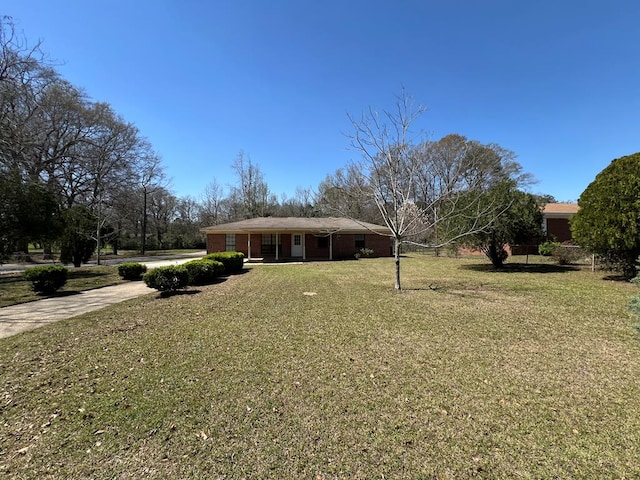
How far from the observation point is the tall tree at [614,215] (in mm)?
10141

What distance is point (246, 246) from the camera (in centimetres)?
2286

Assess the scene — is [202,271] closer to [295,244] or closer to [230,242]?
[230,242]

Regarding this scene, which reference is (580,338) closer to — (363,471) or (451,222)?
(363,471)

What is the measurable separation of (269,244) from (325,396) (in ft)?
65.9

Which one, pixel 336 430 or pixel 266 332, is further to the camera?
pixel 266 332

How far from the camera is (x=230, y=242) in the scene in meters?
22.8

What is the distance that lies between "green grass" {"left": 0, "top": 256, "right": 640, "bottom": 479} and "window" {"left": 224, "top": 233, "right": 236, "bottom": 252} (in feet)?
51.9

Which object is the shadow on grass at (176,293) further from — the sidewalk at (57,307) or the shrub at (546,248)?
the shrub at (546,248)

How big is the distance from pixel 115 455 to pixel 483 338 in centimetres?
518

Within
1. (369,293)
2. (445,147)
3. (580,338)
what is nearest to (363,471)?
(580,338)

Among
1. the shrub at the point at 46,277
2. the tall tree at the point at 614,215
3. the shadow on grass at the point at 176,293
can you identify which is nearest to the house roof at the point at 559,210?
the tall tree at the point at 614,215

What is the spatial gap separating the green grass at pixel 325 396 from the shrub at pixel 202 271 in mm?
4137

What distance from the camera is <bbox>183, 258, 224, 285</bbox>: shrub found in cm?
1102

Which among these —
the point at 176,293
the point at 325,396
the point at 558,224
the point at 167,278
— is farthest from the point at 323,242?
the point at 558,224
